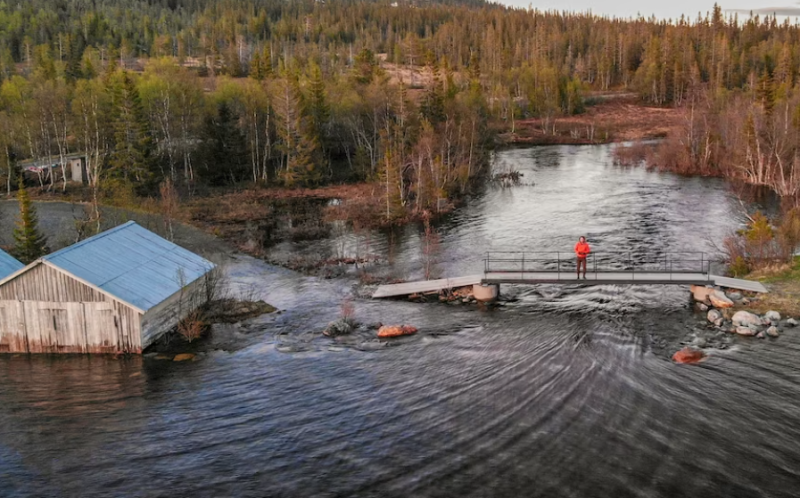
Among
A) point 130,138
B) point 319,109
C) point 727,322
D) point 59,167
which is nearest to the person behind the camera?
point 727,322

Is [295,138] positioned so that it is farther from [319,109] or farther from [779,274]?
[779,274]

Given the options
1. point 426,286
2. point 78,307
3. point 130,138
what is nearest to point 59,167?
point 130,138

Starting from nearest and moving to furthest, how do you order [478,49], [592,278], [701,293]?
[701,293], [592,278], [478,49]

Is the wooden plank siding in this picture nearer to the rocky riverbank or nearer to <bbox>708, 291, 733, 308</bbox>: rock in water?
the rocky riverbank

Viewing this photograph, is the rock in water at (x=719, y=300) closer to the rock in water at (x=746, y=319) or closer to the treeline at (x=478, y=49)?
the rock in water at (x=746, y=319)

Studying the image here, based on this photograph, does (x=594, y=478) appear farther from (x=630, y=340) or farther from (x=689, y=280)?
(x=689, y=280)

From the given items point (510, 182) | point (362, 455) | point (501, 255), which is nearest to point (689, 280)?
point (501, 255)

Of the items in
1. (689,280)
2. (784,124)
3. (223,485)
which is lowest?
(223,485)
